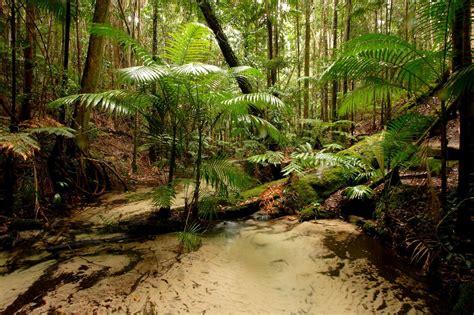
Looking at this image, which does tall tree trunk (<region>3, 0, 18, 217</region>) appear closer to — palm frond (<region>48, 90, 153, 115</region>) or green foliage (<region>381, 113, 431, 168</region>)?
palm frond (<region>48, 90, 153, 115</region>)

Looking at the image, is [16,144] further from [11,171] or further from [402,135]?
[402,135]

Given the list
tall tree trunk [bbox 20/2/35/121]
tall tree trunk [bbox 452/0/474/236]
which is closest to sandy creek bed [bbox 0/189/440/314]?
tall tree trunk [bbox 452/0/474/236]

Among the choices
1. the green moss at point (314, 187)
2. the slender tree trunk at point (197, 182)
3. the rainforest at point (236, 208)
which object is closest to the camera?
the rainforest at point (236, 208)

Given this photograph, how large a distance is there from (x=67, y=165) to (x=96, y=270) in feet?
9.92

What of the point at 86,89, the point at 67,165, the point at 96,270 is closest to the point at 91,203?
the point at 67,165

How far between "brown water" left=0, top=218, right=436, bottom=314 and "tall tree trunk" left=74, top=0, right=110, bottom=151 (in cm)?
297

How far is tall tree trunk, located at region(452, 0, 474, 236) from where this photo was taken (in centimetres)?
253

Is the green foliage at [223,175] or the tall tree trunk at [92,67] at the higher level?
the tall tree trunk at [92,67]

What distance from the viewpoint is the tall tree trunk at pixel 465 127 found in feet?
8.29

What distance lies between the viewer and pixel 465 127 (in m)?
2.59

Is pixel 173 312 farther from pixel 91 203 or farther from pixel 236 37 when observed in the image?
pixel 236 37

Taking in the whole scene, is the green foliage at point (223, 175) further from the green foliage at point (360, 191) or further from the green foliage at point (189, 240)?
the green foliage at point (360, 191)

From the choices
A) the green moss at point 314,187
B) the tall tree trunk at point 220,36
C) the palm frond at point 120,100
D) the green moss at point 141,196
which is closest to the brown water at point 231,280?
the green moss at point 141,196

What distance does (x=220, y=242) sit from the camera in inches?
138
